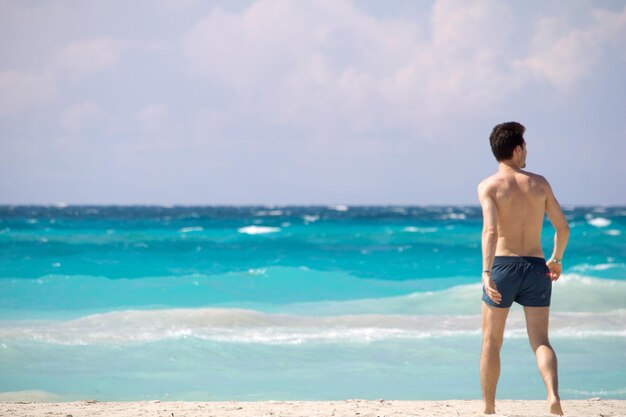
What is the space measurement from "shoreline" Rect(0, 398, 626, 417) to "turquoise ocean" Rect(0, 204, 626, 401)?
1.72 ft

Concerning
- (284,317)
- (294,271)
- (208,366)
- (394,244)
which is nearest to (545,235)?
(394,244)

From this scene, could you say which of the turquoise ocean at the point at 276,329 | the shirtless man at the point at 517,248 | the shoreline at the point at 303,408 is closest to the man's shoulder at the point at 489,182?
the shirtless man at the point at 517,248

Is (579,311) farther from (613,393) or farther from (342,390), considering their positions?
(342,390)

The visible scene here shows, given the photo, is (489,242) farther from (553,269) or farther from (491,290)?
(553,269)

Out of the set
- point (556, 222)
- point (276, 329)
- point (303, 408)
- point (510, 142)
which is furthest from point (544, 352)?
point (276, 329)

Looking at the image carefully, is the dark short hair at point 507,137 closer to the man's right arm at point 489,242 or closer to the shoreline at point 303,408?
the man's right arm at point 489,242

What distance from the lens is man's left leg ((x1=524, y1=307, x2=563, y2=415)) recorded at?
4000 mm

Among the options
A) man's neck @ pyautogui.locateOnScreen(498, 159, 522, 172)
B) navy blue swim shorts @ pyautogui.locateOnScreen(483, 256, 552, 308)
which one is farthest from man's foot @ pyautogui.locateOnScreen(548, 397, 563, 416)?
man's neck @ pyautogui.locateOnScreen(498, 159, 522, 172)

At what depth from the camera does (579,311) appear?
12.5 meters

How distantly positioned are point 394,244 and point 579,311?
1319 cm

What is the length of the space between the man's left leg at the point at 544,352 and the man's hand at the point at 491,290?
167mm

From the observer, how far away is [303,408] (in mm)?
5445

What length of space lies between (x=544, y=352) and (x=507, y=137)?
1105mm

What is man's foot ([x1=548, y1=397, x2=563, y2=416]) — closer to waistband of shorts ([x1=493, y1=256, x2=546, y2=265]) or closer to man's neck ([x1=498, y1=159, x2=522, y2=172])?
waistband of shorts ([x1=493, y1=256, x2=546, y2=265])
